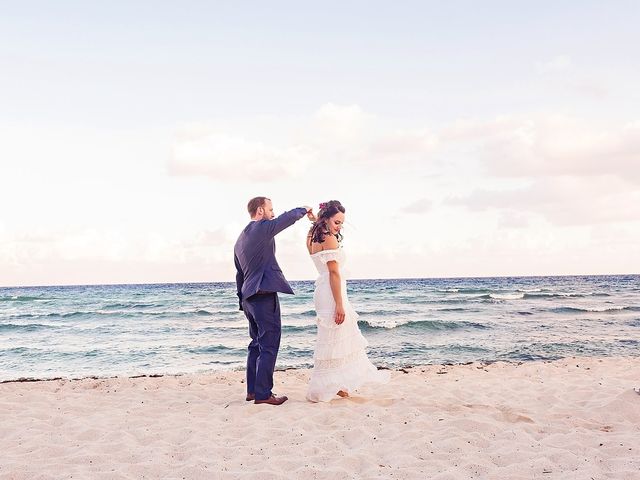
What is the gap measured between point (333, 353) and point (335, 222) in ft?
4.77

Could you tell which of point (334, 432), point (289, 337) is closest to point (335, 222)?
point (334, 432)

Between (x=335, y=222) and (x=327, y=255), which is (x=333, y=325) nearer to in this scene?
(x=327, y=255)

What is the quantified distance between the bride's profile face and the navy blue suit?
621 mm

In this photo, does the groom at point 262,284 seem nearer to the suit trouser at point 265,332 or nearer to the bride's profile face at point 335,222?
the suit trouser at point 265,332

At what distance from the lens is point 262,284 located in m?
6.00

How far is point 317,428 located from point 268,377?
1145 millimetres

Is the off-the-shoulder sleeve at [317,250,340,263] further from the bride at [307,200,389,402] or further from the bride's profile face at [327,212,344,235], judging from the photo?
the bride's profile face at [327,212,344,235]

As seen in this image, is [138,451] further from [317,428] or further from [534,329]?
[534,329]

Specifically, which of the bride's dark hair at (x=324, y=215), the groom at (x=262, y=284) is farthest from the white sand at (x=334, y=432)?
the bride's dark hair at (x=324, y=215)

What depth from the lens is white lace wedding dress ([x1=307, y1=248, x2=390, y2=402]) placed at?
20.4 feet

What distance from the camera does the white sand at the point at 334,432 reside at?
412 cm

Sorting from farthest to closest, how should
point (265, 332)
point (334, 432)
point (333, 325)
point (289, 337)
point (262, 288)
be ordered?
point (289, 337) → point (333, 325) → point (265, 332) → point (262, 288) → point (334, 432)

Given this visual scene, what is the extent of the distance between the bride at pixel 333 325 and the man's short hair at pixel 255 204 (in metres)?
0.63

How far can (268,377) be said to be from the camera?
620 cm
